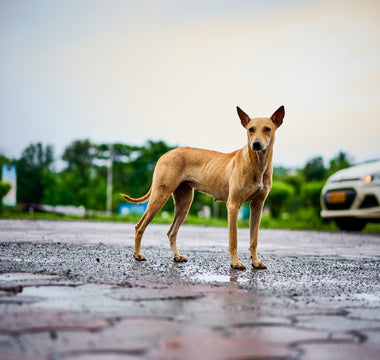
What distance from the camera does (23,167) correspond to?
83375 mm

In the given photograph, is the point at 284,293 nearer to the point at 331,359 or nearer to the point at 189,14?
the point at 331,359

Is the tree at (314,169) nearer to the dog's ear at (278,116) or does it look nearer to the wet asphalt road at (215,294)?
the dog's ear at (278,116)

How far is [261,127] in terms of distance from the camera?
15.9 ft

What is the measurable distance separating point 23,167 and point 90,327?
281 feet

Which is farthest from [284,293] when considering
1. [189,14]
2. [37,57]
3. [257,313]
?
[37,57]

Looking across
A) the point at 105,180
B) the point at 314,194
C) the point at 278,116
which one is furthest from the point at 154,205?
the point at 105,180

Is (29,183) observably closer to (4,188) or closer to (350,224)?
(4,188)

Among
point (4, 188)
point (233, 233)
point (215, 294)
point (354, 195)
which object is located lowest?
point (215, 294)

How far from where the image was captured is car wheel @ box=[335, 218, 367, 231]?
482 inches

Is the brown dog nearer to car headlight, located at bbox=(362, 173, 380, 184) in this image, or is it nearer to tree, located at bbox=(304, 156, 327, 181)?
car headlight, located at bbox=(362, 173, 380, 184)

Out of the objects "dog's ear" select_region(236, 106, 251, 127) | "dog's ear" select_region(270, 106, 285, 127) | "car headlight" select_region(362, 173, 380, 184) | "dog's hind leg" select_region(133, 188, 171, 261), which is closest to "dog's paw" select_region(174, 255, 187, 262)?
"dog's hind leg" select_region(133, 188, 171, 261)

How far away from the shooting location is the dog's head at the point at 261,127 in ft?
15.4

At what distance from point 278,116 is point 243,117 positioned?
0.35 m

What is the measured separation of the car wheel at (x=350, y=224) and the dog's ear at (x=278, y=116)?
7.77 meters
